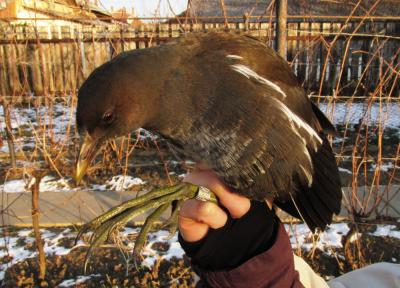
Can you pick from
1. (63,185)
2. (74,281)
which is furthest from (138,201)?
(63,185)

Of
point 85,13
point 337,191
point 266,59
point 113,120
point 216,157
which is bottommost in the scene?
point 337,191

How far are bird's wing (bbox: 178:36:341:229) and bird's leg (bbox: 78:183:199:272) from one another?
0.58ft

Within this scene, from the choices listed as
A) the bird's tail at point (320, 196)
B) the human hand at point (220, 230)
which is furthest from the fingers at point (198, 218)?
the bird's tail at point (320, 196)

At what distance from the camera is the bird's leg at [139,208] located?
1600 millimetres

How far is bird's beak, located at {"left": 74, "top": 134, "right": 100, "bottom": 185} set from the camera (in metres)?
1.50

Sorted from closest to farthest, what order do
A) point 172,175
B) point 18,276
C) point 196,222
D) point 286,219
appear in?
point 196,222 < point 18,276 < point 286,219 < point 172,175

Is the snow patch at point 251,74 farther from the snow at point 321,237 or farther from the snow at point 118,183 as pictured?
the snow at point 118,183

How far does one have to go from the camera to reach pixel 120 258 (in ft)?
11.3

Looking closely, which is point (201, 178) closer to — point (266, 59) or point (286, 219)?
point (266, 59)

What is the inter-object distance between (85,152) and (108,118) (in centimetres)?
19

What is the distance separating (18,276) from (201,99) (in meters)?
2.52

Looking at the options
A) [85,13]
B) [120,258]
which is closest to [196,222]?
[120,258]

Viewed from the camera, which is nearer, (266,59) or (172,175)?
(266,59)

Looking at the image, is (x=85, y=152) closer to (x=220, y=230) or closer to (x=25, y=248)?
(x=220, y=230)
